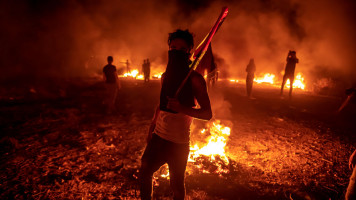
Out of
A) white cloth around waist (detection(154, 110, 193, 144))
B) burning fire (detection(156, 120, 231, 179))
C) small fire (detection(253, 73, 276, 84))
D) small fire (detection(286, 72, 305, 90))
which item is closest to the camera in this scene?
white cloth around waist (detection(154, 110, 193, 144))

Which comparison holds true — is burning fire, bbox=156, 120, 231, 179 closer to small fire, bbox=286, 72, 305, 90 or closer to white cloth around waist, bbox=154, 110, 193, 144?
white cloth around waist, bbox=154, 110, 193, 144

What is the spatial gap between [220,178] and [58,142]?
3.81 meters

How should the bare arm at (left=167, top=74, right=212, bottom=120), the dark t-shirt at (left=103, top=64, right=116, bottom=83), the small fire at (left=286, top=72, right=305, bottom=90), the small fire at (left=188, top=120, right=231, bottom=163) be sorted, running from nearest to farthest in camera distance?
the bare arm at (left=167, top=74, right=212, bottom=120), the small fire at (left=188, top=120, right=231, bottom=163), the dark t-shirt at (left=103, top=64, right=116, bottom=83), the small fire at (left=286, top=72, right=305, bottom=90)

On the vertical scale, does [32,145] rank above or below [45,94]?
below

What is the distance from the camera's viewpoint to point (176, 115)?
1.95m

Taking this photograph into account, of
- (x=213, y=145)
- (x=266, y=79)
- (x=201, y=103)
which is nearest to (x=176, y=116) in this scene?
(x=201, y=103)

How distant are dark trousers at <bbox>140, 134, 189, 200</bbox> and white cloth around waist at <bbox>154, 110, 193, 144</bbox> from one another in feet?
0.17

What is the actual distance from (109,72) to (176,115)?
17.1 ft

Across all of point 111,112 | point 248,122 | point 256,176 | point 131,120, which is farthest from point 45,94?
point 256,176

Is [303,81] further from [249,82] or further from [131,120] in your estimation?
[131,120]

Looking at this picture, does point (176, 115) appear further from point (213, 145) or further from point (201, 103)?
point (213, 145)

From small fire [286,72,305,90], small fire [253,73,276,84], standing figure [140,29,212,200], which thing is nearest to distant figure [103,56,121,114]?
standing figure [140,29,212,200]

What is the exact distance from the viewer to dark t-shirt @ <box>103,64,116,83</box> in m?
6.51

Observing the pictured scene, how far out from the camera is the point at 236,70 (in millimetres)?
24500
